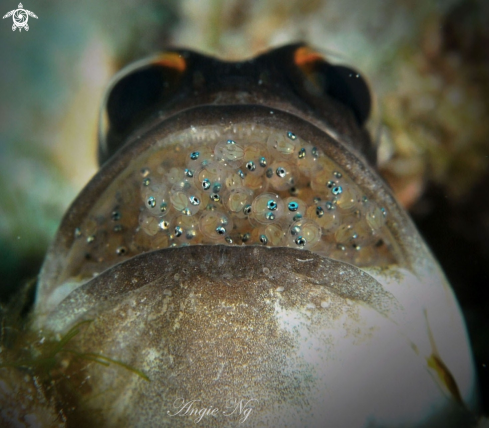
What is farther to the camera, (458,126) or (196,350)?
(458,126)

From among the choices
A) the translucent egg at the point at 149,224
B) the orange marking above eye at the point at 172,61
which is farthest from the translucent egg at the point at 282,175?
the orange marking above eye at the point at 172,61

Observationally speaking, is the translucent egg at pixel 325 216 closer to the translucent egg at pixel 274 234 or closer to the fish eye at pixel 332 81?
the translucent egg at pixel 274 234

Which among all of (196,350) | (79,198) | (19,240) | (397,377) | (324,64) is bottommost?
(397,377)

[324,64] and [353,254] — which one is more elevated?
[324,64]

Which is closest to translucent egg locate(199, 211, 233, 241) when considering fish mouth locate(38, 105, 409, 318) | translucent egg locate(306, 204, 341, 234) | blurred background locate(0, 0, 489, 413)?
fish mouth locate(38, 105, 409, 318)

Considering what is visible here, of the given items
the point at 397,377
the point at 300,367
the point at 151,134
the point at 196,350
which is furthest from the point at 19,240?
the point at 397,377

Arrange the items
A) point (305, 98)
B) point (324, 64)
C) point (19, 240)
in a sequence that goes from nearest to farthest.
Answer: point (305, 98) < point (324, 64) < point (19, 240)

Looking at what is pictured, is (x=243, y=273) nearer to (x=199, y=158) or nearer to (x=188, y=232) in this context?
(x=188, y=232)

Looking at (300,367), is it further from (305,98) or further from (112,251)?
(305,98)
